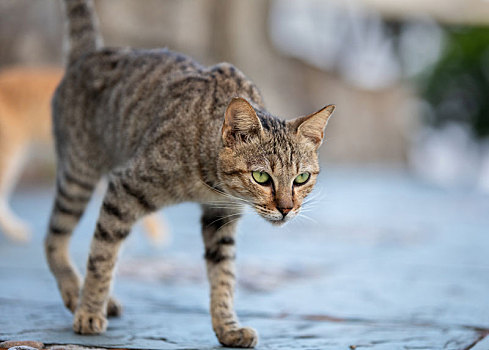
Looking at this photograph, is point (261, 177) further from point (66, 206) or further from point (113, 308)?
point (66, 206)

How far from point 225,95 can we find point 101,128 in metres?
0.73

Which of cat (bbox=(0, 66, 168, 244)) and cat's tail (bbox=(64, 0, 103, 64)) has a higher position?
cat (bbox=(0, 66, 168, 244))

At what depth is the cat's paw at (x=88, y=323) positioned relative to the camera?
2.35m

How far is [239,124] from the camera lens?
7.98ft

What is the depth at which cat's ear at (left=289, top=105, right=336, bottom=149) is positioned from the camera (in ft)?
8.24

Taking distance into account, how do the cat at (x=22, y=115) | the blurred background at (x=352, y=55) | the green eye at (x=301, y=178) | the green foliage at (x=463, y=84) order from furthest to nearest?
1. the green foliage at (x=463, y=84)
2. the blurred background at (x=352, y=55)
3. the cat at (x=22, y=115)
4. the green eye at (x=301, y=178)

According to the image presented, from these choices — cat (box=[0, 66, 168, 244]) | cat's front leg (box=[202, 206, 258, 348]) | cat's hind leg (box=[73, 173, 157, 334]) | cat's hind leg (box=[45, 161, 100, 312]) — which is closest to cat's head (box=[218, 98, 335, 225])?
cat's front leg (box=[202, 206, 258, 348])

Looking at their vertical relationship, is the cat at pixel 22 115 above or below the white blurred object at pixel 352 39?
below

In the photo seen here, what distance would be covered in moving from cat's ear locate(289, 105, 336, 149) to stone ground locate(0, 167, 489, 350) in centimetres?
36

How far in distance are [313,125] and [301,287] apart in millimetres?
1235

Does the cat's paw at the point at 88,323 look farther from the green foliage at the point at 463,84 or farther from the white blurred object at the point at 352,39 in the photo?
the white blurred object at the point at 352,39

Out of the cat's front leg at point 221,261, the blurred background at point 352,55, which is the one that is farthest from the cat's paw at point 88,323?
the blurred background at point 352,55

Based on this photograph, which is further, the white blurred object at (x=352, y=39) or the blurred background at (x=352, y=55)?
the white blurred object at (x=352, y=39)

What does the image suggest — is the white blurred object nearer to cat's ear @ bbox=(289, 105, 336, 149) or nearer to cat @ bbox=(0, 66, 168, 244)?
cat @ bbox=(0, 66, 168, 244)
